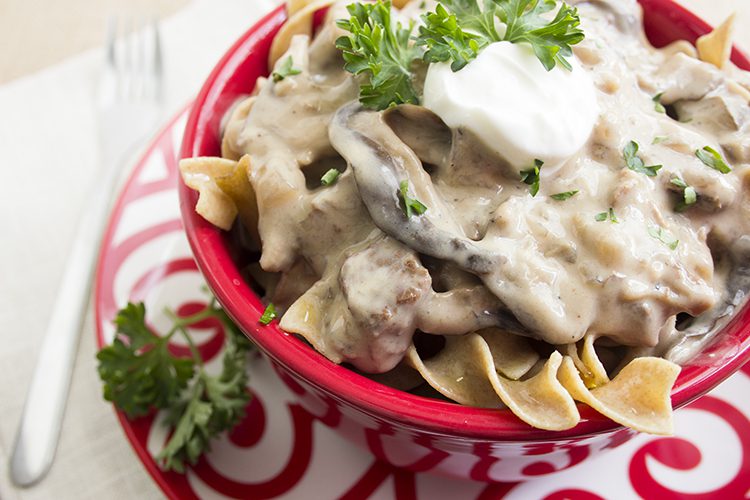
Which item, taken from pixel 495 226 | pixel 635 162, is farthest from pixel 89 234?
pixel 635 162

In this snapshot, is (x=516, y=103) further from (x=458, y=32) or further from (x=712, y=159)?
(x=712, y=159)

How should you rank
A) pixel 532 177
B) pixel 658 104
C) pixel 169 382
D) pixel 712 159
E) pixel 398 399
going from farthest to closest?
pixel 169 382
pixel 658 104
pixel 712 159
pixel 532 177
pixel 398 399

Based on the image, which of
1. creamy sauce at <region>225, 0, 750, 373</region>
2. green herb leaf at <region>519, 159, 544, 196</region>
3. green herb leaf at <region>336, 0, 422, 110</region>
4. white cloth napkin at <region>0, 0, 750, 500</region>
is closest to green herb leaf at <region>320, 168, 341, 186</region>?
creamy sauce at <region>225, 0, 750, 373</region>

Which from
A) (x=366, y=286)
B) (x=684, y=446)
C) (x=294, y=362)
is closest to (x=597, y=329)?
(x=366, y=286)

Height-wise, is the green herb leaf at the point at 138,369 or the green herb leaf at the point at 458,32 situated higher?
the green herb leaf at the point at 458,32

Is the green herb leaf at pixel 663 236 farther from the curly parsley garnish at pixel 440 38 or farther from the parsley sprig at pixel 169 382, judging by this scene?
the parsley sprig at pixel 169 382

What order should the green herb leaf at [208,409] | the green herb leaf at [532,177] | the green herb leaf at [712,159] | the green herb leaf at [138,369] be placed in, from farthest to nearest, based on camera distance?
the green herb leaf at [138,369] → the green herb leaf at [208,409] → the green herb leaf at [712,159] → the green herb leaf at [532,177]

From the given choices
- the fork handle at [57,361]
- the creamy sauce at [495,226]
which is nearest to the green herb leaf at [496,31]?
the creamy sauce at [495,226]

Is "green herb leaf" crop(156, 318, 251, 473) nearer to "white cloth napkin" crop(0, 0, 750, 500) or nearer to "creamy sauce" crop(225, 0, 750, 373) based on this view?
"white cloth napkin" crop(0, 0, 750, 500)
